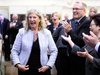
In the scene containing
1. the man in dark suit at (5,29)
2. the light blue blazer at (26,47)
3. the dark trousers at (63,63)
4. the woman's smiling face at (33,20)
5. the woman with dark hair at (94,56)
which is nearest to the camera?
the woman with dark hair at (94,56)

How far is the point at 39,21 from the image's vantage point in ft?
7.07

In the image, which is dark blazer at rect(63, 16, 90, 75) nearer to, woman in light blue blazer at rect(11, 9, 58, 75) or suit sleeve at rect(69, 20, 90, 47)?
suit sleeve at rect(69, 20, 90, 47)

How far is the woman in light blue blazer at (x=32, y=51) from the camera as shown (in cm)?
195

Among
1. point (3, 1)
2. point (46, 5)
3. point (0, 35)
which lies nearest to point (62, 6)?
point (46, 5)

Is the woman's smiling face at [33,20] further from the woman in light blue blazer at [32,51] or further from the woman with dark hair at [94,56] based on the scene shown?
the woman with dark hair at [94,56]

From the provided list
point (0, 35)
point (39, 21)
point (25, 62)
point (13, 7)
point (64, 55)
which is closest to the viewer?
point (25, 62)

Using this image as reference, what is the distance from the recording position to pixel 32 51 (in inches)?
77.1

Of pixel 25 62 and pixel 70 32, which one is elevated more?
pixel 70 32

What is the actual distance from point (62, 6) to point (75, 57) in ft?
27.3

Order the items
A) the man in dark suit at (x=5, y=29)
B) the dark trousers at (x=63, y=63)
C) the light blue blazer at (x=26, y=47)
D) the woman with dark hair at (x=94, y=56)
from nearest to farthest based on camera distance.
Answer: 1. the woman with dark hair at (x=94, y=56)
2. the light blue blazer at (x=26, y=47)
3. the dark trousers at (x=63, y=63)
4. the man in dark suit at (x=5, y=29)

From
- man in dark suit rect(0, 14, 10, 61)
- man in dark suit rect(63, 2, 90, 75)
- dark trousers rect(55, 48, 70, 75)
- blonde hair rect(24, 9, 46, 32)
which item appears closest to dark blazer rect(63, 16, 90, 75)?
man in dark suit rect(63, 2, 90, 75)

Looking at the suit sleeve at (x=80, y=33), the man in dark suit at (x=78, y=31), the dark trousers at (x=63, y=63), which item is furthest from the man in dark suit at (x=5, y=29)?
the suit sleeve at (x=80, y=33)

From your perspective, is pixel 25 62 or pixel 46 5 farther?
pixel 46 5

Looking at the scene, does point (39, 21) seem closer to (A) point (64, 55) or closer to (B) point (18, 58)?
(B) point (18, 58)
